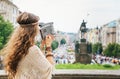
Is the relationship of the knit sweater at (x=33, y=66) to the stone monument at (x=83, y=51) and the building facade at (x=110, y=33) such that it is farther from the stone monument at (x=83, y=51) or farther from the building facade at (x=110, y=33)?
the building facade at (x=110, y=33)

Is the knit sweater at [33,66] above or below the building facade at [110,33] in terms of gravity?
above

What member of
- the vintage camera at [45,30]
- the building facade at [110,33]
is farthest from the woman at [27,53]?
the building facade at [110,33]

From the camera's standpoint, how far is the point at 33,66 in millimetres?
3377

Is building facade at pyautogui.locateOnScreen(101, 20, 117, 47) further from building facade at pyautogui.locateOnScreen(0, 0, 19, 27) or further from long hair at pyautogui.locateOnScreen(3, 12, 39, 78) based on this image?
long hair at pyautogui.locateOnScreen(3, 12, 39, 78)

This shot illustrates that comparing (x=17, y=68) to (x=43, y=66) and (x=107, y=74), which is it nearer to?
(x=43, y=66)

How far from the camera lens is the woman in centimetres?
338

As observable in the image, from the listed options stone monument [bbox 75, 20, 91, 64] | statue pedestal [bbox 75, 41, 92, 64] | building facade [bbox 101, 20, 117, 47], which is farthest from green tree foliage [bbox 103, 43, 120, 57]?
statue pedestal [bbox 75, 41, 92, 64]

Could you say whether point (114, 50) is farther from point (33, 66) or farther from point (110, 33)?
point (33, 66)

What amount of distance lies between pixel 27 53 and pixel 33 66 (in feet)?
0.40

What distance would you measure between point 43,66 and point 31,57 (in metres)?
0.13

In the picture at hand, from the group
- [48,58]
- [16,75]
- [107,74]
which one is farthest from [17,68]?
[107,74]

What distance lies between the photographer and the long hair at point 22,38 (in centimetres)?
339

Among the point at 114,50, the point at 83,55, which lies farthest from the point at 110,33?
the point at 83,55

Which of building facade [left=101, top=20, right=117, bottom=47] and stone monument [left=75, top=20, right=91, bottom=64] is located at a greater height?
stone monument [left=75, top=20, right=91, bottom=64]
